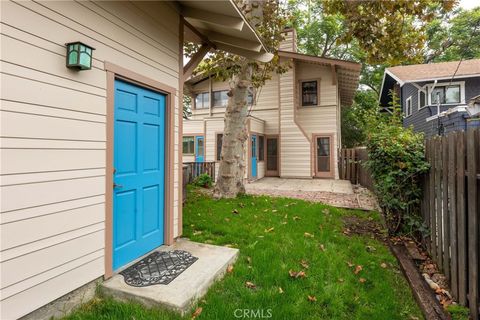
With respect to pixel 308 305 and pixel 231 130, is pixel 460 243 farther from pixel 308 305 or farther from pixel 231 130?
pixel 231 130

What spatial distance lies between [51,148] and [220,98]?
1367 centimetres

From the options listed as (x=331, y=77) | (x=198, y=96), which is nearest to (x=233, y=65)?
(x=331, y=77)

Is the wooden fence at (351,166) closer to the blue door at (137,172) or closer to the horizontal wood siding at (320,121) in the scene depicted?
the horizontal wood siding at (320,121)

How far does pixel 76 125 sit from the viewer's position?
2365mm

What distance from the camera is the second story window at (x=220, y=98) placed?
50.0 ft

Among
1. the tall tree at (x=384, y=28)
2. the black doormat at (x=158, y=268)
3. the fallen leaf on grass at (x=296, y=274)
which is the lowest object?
the fallen leaf on grass at (x=296, y=274)

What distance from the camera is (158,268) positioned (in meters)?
3.00

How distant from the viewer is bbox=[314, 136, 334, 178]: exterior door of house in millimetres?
13047

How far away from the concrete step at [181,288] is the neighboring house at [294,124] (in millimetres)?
9073

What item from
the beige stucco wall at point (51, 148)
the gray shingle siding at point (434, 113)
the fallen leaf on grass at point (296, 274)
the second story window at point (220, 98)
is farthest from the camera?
the second story window at point (220, 98)

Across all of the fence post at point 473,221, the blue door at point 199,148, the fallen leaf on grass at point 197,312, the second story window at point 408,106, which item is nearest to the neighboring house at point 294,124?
the blue door at point 199,148

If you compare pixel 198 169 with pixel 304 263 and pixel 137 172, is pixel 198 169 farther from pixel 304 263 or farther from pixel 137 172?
pixel 304 263

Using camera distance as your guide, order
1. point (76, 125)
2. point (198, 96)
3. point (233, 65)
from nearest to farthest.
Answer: point (76, 125)
point (233, 65)
point (198, 96)

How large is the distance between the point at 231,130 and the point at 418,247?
5072 millimetres
